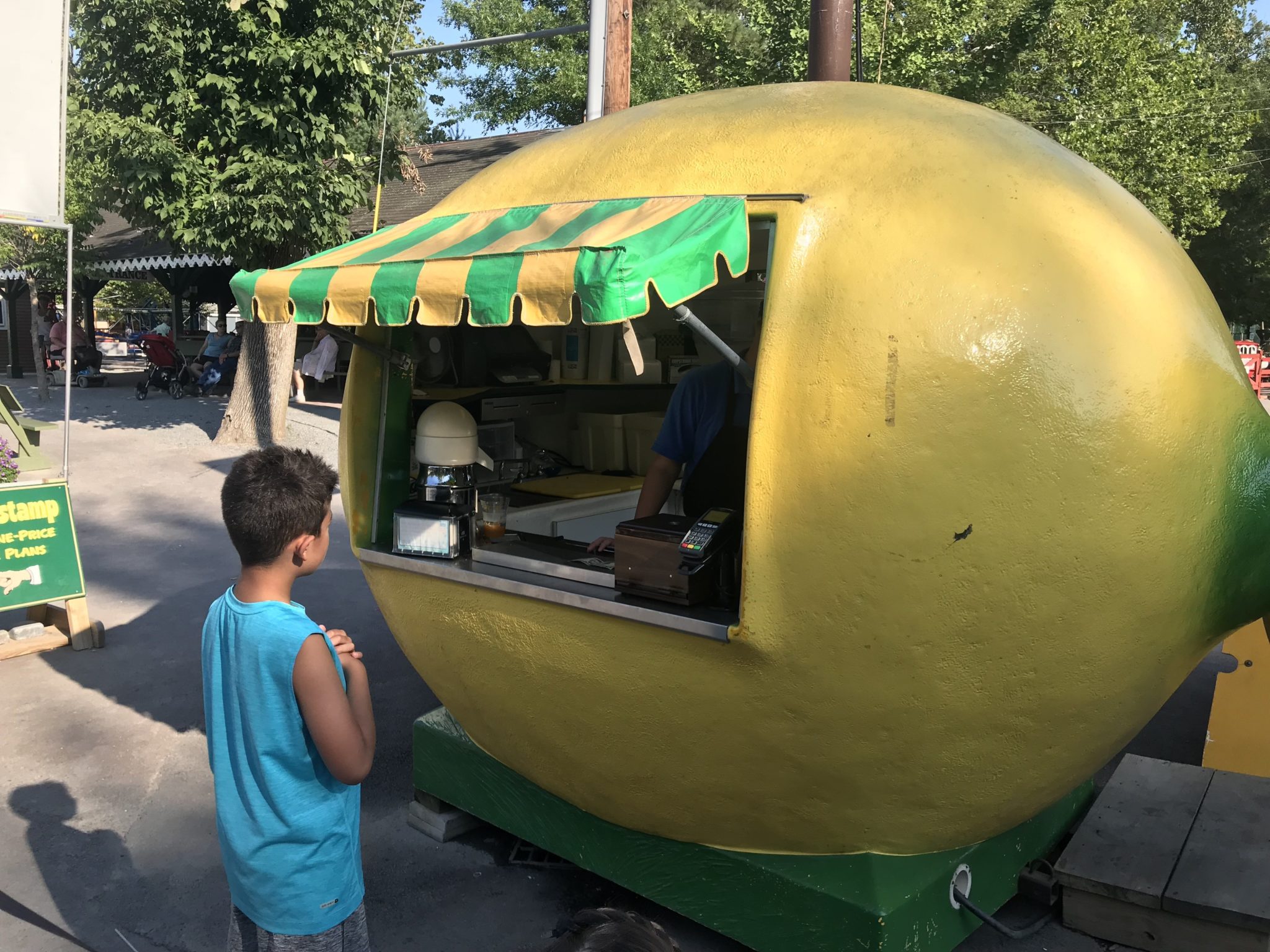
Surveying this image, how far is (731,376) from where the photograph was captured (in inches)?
145

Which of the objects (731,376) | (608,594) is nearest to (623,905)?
(608,594)

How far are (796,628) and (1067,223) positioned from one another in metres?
1.38

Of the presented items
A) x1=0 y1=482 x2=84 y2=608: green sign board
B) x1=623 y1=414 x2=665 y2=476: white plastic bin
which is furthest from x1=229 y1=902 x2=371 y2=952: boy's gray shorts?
x1=0 y1=482 x2=84 y2=608: green sign board

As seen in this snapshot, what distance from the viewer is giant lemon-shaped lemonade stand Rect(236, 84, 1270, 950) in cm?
263

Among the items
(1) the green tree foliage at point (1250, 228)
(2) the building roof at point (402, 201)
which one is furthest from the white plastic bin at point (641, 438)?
(1) the green tree foliage at point (1250, 228)

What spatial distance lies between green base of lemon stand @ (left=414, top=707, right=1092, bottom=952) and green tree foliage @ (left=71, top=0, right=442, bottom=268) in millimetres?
8839

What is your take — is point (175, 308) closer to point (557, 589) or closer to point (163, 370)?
point (163, 370)

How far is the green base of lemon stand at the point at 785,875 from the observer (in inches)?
119

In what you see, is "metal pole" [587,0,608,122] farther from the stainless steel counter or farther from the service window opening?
the stainless steel counter

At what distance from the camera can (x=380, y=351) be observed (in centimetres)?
407

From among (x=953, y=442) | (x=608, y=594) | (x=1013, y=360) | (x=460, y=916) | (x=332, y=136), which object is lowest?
(x=460, y=916)

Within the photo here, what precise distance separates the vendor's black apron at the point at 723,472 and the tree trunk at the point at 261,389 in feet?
33.7

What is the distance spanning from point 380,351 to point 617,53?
565cm

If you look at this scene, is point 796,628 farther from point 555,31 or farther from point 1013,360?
point 555,31
